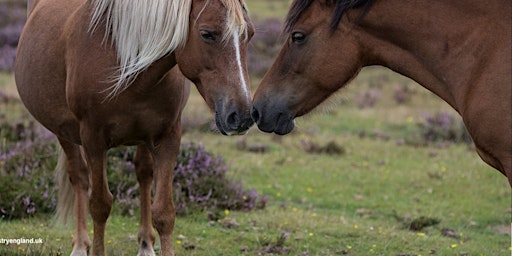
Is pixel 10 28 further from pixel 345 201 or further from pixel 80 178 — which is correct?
pixel 80 178

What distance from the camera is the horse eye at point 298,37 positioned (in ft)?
14.2

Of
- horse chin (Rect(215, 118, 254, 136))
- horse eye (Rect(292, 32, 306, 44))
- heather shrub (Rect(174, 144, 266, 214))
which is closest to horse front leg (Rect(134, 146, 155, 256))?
heather shrub (Rect(174, 144, 266, 214))

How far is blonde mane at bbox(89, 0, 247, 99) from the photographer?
466cm

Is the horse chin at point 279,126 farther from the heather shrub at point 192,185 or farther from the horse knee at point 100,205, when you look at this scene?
the heather shrub at point 192,185

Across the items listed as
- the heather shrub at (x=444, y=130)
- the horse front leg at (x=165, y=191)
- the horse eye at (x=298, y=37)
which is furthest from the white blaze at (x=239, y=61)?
the heather shrub at (x=444, y=130)

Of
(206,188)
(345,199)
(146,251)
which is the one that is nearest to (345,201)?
(345,199)

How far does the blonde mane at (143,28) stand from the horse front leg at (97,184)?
368 mm

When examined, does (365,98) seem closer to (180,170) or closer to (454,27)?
(180,170)

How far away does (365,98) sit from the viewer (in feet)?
46.8

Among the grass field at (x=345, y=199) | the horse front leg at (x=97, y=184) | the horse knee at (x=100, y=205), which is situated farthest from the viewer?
the grass field at (x=345, y=199)

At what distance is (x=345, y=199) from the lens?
27.2 feet

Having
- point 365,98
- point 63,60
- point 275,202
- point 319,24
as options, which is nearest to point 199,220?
point 275,202

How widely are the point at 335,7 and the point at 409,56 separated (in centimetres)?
48

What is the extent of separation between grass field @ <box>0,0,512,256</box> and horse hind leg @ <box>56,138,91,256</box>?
0.54ft
